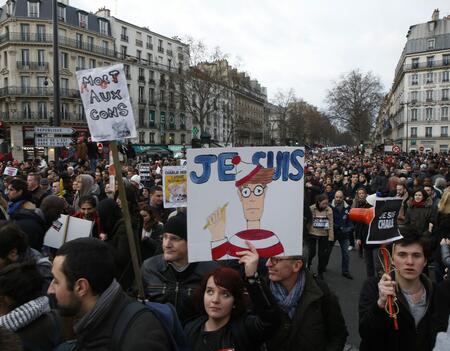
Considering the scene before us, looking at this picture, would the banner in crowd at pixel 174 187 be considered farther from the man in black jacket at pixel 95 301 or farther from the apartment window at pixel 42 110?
the apartment window at pixel 42 110

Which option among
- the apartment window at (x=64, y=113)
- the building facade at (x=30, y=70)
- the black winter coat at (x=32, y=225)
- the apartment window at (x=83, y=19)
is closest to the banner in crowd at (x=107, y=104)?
the black winter coat at (x=32, y=225)

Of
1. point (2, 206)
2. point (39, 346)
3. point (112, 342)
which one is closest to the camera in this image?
point (112, 342)

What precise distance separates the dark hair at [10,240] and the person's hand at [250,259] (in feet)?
5.46

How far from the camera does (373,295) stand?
2.69 meters

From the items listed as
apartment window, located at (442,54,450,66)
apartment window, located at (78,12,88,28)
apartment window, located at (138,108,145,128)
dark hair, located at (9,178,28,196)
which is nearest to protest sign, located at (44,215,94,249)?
dark hair, located at (9,178,28,196)

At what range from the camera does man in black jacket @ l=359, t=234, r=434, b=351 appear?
2.48 metres

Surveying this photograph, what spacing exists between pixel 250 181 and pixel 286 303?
2.79 ft

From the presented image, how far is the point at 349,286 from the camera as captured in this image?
22.3 ft

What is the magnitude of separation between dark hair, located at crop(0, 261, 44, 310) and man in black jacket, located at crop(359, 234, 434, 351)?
195cm

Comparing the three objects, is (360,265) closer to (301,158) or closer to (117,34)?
(301,158)

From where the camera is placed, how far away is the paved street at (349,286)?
16.8ft

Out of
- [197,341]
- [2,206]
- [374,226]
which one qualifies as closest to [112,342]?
[197,341]

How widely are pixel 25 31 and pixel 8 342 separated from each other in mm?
51561

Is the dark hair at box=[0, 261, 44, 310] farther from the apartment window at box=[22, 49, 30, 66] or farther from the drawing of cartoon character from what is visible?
the apartment window at box=[22, 49, 30, 66]
